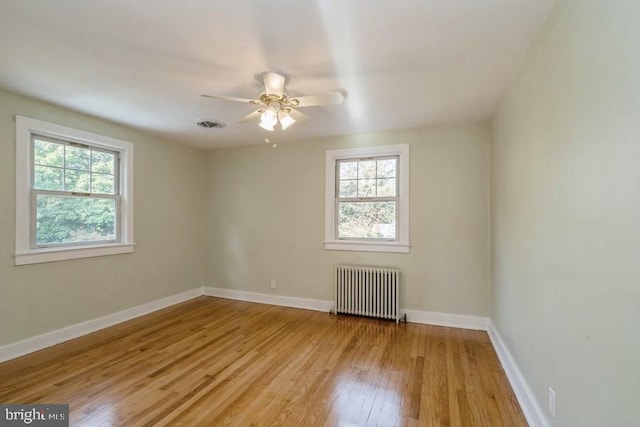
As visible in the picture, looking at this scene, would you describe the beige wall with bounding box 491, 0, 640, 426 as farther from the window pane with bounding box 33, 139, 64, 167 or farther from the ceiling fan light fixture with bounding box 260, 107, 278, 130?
the window pane with bounding box 33, 139, 64, 167

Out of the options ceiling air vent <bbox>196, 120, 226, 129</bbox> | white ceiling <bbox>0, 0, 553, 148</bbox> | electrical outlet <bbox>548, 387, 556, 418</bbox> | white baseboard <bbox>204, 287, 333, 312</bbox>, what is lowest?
white baseboard <bbox>204, 287, 333, 312</bbox>

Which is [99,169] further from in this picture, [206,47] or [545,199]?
[545,199]

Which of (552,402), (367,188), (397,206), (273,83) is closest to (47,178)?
(273,83)

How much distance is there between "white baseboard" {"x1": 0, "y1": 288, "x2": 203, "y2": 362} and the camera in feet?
8.70

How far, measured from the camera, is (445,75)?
91.0 inches

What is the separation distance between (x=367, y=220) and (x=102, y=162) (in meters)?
3.33

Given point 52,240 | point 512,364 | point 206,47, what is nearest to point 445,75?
point 206,47

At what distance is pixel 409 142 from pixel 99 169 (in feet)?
12.3

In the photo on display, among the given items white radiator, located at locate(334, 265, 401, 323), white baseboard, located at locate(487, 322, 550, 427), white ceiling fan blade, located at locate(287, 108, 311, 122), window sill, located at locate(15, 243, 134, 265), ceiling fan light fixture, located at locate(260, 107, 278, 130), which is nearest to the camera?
white baseboard, located at locate(487, 322, 550, 427)

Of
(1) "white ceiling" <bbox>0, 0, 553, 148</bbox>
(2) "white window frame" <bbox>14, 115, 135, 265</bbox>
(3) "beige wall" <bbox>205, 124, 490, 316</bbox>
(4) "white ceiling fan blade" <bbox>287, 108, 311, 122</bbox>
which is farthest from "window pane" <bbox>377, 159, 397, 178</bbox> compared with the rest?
(2) "white window frame" <bbox>14, 115, 135, 265</bbox>

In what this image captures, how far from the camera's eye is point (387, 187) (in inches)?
152

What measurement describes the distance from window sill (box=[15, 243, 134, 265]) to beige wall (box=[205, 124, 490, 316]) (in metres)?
1.42

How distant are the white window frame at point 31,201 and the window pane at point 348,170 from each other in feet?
8.93

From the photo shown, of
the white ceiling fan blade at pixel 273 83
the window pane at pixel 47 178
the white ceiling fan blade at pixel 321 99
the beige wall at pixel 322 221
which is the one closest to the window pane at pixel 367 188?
the beige wall at pixel 322 221
